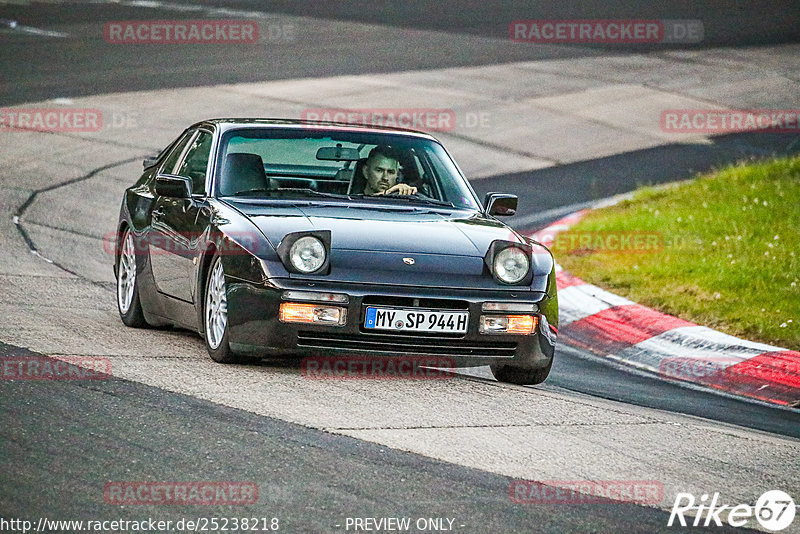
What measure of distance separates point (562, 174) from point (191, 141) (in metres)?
9.27

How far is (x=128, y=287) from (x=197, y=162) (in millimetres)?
922

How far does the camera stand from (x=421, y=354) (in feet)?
22.2

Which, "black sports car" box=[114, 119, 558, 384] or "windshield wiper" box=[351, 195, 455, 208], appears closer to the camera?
"black sports car" box=[114, 119, 558, 384]

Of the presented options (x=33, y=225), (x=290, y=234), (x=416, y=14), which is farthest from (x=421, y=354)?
(x=416, y=14)

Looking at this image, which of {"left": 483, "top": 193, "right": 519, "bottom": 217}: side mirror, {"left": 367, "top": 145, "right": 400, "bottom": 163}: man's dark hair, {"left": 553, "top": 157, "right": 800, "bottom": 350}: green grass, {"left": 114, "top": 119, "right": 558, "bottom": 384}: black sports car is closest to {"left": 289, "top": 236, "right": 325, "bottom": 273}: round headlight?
{"left": 114, "top": 119, "right": 558, "bottom": 384}: black sports car

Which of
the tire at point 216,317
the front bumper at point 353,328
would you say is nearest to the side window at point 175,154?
the tire at point 216,317

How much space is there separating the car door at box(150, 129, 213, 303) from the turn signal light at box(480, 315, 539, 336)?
1.61m

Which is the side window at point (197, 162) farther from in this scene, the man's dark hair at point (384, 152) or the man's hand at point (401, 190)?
the man's hand at point (401, 190)

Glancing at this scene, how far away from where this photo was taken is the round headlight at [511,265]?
6895mm

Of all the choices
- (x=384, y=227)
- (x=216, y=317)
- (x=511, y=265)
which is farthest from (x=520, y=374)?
(x=216, y=317)

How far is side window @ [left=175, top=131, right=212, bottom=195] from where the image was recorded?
26.4ft

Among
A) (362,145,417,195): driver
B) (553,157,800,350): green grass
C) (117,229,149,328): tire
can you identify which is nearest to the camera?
(362,145,417,195): driver

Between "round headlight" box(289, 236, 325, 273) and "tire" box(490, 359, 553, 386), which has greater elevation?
"round headlight" box(289, 236, 325, 273)

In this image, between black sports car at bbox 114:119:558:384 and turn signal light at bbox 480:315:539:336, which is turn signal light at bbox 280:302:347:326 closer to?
black sports car at bbox 114:119:558:384
